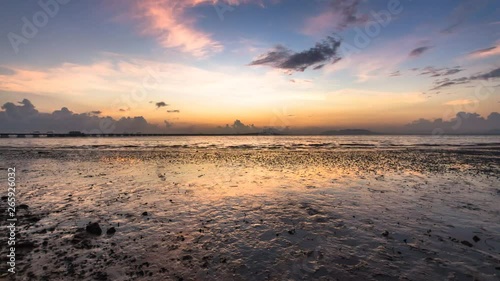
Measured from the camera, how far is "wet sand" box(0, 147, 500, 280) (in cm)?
974

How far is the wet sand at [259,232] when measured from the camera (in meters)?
9.74

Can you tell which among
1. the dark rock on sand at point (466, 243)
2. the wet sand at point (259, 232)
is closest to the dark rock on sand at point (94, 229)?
the wet sand at point (259, 232)

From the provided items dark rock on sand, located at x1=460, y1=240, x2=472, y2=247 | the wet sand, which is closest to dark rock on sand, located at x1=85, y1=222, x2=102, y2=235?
the wet sand

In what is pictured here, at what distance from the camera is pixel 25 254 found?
10.7 metres

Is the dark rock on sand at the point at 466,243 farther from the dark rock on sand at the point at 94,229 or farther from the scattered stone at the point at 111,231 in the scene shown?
the dark rock on sand at the point at 94,229

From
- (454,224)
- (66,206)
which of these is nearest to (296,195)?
(454,224)

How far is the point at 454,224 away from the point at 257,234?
34.1 ft

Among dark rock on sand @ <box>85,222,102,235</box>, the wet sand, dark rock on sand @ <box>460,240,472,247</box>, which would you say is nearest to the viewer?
the wet sand

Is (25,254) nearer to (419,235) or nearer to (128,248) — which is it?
(128,248)

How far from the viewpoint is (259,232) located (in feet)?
44.5

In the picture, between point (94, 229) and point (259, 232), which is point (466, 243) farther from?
point (94, 229)

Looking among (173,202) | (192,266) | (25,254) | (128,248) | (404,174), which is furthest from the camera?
(404,174)

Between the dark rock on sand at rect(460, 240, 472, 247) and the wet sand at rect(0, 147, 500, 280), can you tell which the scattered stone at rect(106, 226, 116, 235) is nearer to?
the wet sand at rect(0, 147, 500, 280)

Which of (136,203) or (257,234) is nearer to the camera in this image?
(257,234)
